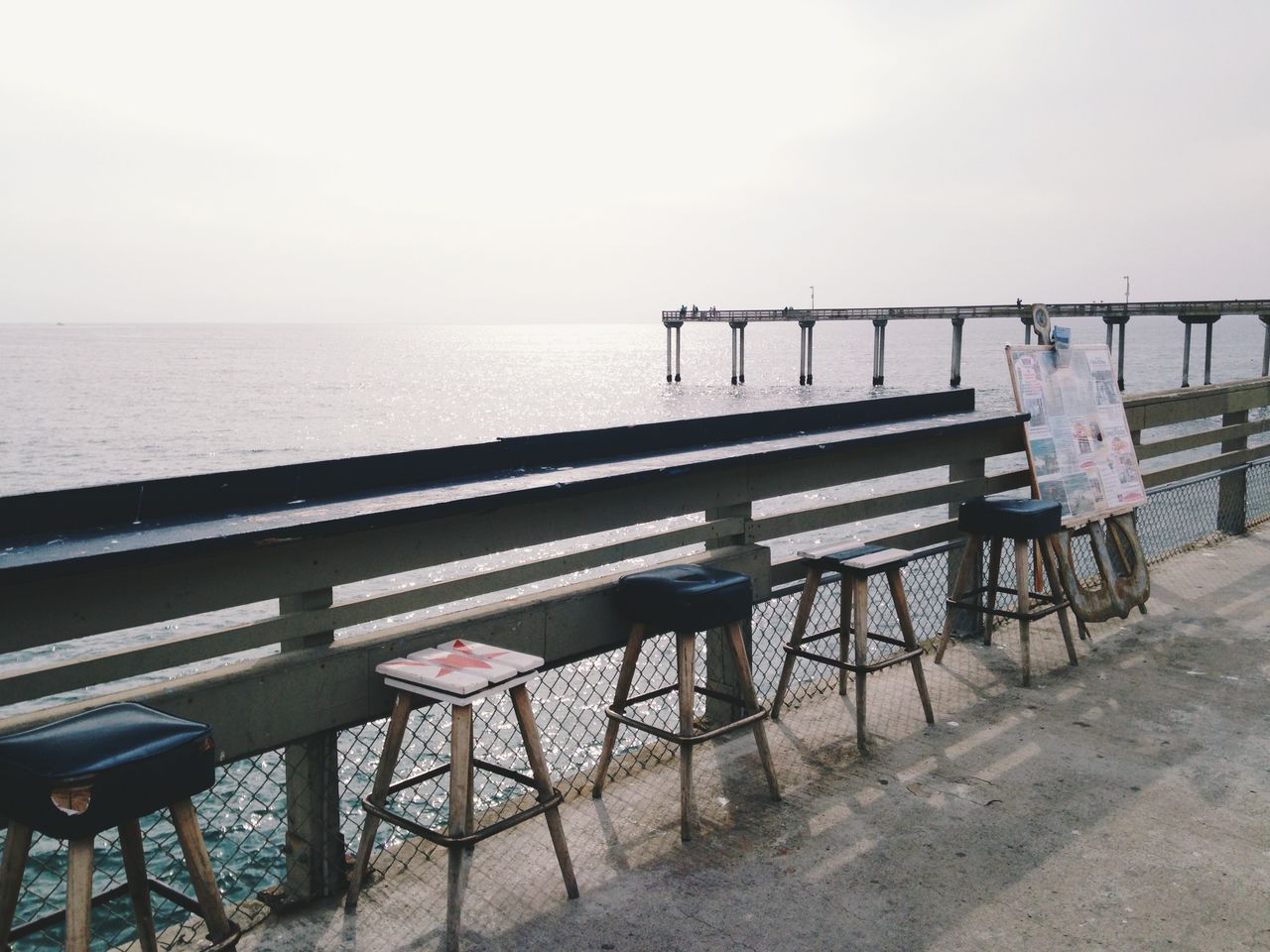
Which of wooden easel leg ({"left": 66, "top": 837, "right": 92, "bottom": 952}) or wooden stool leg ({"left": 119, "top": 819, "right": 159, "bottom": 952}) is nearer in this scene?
wooden easel leg ({"left": 66, "top": 837, "right": 92, "bottom": 952})

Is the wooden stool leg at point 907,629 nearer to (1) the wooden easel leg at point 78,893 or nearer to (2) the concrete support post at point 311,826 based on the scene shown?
(2) the concrete support post at point 311,826

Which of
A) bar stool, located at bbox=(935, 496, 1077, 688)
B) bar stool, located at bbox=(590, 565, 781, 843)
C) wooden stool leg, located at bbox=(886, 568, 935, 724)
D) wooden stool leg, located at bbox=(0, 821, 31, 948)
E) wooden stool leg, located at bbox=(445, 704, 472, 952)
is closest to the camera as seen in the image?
wooden stool leg, located at bbox=(0, 821, 31, 948)

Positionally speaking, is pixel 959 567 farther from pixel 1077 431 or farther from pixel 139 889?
pixel 139 889

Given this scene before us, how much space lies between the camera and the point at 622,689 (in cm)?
389

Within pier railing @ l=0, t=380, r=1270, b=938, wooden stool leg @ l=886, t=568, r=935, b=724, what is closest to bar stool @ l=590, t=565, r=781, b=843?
pier railing @ l=0, t=380, r=1270, b=938

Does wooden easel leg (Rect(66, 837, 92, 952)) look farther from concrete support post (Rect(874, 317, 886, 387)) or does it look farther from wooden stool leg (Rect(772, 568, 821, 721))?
concrete support post (Rect(874, 317, 886, 387))

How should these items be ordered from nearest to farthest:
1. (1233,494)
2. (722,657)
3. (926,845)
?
(926,845) → (722,657) → (1233,494)

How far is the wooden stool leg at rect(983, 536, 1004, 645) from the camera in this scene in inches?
221

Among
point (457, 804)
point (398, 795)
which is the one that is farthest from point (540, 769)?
point (398, 795)

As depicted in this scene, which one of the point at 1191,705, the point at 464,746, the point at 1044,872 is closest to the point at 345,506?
the point at 464,746

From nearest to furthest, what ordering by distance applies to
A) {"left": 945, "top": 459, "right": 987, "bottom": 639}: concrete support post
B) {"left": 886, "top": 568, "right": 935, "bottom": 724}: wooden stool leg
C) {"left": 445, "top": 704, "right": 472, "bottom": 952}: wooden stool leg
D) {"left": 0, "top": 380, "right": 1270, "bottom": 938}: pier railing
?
1. {"left": 0, "top": 380, "right": 1270, "bottom": 938}: pier railing
2. {"left": 445, "top": 704, "right": 472, "bottom": 952}: wooden stool leg
3. {"left": 886, "top": 568, "right": 935, "bottom": 724}: wooden stool leg
4. {"left": 945, "top": 459, "right": 987, "bottom": 639}: concrete support post

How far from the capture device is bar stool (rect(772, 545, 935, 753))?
173 inches

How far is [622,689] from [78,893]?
2060mm

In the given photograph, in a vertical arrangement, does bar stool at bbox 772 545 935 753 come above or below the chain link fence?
above
